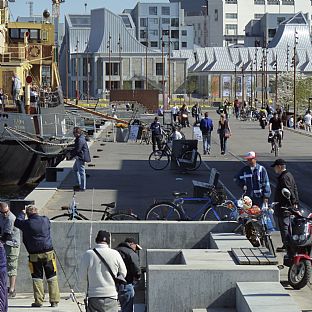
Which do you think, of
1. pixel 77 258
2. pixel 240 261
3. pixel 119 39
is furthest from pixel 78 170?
pixel 119 39

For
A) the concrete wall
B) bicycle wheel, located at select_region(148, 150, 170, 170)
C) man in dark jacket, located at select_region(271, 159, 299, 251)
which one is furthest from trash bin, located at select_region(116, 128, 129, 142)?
man in dark jacket, located at select_region(271, 159, 299, 251)

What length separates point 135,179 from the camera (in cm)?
2820

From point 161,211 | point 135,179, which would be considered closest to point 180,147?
point 135,179

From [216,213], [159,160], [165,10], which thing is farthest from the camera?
[165,10]

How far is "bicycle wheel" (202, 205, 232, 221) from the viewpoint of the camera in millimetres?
17203

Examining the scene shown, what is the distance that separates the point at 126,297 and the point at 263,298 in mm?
1708

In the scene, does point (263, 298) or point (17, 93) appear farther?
point (17, 93)

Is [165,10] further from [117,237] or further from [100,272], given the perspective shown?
[100,272]

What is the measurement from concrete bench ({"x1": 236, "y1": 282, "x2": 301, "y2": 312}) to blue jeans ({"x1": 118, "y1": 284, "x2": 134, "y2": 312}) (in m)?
1.25

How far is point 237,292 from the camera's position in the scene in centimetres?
1211

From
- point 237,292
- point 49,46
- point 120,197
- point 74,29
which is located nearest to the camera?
point 237,292

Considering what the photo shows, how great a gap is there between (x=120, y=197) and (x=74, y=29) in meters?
135

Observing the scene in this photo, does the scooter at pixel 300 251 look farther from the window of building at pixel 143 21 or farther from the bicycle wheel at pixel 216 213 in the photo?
the window of building at pixel 143 21

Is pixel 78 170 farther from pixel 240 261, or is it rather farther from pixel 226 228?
pixel 240 261
